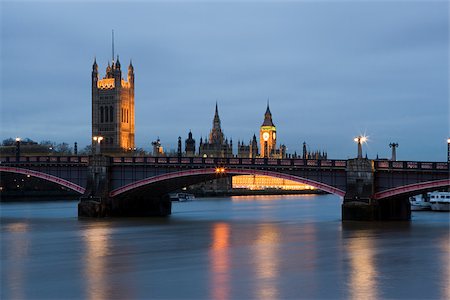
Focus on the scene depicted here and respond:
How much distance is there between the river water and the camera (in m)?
32.7

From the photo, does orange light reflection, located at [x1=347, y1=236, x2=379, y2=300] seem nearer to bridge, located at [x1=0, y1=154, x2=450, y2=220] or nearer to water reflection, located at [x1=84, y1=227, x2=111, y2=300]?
water reflection, located at [x1=84, y1=227, x2=111, y2=300]

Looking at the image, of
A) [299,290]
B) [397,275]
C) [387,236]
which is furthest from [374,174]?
[299,290]

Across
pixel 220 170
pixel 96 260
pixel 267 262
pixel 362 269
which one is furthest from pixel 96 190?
pixel 362 269

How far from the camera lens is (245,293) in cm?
3173

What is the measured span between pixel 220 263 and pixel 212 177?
34.0 metres

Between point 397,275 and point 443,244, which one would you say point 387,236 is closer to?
point 443,244

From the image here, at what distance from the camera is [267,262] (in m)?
41.2

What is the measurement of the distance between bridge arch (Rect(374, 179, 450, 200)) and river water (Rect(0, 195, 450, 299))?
2.56 metres

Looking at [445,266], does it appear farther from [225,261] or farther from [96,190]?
[96,190]

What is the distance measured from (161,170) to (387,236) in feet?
85.4

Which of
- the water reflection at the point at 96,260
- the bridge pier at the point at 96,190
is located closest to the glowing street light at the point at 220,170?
the bridge pier at the point at 96,190

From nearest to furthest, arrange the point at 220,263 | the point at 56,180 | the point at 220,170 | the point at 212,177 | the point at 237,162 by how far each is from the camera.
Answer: the point at 220,263, the point at 220,170, the point at 237,162, the point at 212,177, the point at 56,180

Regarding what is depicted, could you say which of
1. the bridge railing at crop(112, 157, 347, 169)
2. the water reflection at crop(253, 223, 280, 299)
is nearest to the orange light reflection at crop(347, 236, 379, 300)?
the water reflection at crop(253, 223, 280, 299)

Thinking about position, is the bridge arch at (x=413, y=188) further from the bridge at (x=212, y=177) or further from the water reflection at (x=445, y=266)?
the water reflection at (x=445, y=266)
